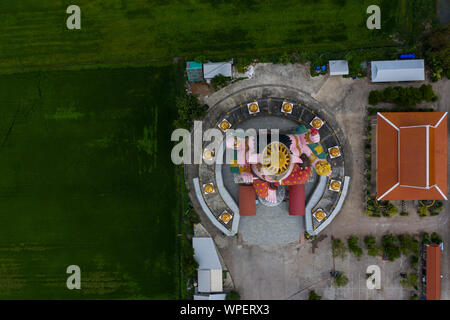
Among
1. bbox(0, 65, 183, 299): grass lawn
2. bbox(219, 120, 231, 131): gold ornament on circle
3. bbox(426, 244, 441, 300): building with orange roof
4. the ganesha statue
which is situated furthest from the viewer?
bbox(0, 65, 183, 299): grass lawn

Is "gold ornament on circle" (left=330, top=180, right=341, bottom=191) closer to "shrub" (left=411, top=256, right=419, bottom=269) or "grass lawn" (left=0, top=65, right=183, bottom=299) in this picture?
"shrub" (left=411, top=256, right=419, bottom=269)

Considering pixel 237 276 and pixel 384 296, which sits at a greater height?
A: pixel 237 276

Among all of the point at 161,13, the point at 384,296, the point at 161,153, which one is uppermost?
the point at 161,13

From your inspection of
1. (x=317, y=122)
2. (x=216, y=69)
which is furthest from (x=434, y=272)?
(x=216, y=69)

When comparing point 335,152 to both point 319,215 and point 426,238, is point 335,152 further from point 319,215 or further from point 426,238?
point 426,238

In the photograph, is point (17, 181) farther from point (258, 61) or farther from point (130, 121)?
point (258, 61)

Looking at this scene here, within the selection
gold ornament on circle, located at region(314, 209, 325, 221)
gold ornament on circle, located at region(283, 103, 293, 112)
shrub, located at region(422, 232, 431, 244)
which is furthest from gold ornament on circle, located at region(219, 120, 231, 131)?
shrub, located at region(422, 232, 431, 244)

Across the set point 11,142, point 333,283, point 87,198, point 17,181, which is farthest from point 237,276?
point 11,142
